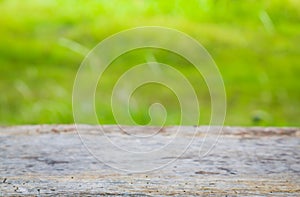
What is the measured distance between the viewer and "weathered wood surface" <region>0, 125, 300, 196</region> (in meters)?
0.80

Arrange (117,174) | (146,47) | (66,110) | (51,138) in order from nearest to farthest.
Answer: (117,174), (51,138), (66,110), (146,47)

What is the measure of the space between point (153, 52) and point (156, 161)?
92 cm

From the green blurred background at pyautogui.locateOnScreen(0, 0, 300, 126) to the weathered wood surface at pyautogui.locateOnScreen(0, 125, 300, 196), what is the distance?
49cm

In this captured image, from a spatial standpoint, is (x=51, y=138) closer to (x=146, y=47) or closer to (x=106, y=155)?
(x=106, y=155)

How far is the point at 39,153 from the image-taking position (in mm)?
951

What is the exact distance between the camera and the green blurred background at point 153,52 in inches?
64.2

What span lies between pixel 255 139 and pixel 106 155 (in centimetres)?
29

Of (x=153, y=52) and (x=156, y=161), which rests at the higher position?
(x=153, y=52)

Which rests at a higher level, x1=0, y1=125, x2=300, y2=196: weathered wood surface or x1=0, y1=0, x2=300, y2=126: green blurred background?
x1=0, y1=0, x2=300, y2=126: green blurred background

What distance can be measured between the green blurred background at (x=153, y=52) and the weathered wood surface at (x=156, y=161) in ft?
1.59

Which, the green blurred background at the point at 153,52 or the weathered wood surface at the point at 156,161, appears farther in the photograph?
the green blurred background at the point at 153,52

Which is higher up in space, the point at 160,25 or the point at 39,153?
the point at 160,25

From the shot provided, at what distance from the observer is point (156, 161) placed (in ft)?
3.01

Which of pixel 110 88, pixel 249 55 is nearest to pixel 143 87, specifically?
pixel 110 88
